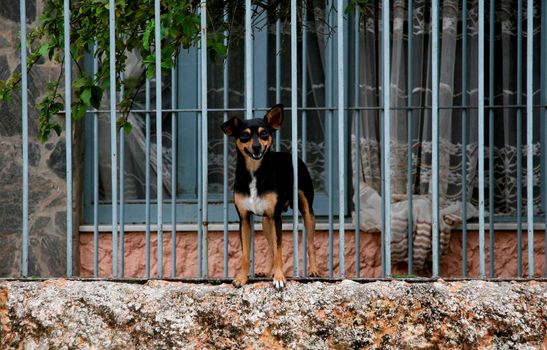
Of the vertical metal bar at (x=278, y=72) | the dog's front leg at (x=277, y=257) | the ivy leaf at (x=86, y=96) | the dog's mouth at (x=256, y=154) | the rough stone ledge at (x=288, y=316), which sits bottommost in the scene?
the rough stone ledge at (x=288, y=316)

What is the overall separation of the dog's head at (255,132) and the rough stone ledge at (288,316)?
0.68m

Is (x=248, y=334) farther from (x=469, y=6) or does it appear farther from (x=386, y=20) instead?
(x=469, y=6)

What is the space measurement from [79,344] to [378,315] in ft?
4.80

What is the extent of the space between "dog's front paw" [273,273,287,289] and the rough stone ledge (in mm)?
33

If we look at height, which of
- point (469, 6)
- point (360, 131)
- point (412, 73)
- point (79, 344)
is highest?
point (469, 6)

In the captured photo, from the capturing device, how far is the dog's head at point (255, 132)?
15.8 ft

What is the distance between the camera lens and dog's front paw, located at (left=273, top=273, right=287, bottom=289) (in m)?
4.71

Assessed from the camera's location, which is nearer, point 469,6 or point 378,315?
point 378,315

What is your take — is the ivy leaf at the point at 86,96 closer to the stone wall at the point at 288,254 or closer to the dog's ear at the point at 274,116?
the dog's ear at the point at 274,116

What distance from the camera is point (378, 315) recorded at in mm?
4613

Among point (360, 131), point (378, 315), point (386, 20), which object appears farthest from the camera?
point (360, 131)

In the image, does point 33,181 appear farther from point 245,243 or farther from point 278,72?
point 245,243

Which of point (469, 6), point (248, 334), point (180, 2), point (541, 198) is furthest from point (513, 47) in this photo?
point (248, 334)

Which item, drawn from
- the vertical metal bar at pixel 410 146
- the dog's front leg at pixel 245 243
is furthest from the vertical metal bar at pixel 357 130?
the dog's front leg at pixel 245 243
